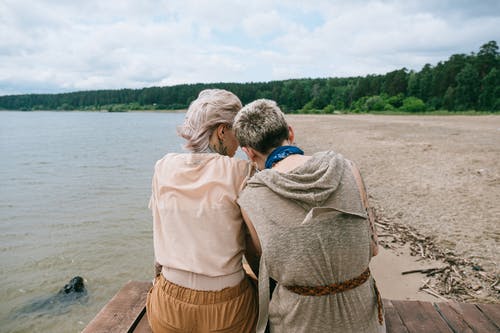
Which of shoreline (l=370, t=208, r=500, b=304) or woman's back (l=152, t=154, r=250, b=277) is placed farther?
shoreline (l=370, t=208, r=500, b=304)

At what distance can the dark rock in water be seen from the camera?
5.38 m

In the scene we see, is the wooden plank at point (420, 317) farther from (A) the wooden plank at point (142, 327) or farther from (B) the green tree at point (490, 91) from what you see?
(B) the green tree at point (490, 91)

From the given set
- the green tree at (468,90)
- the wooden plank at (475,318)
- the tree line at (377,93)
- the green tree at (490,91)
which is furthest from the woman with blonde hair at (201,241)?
the green tree at (468,90)

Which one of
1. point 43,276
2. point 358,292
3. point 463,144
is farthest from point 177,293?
point 463,144

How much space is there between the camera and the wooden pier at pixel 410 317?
2480mm

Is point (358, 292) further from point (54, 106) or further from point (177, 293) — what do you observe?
point (54, 106)

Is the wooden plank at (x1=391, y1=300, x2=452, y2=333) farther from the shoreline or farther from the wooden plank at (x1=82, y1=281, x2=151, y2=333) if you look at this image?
the wooden plank at (x1=82, y1=281, x2=151, y2=333)

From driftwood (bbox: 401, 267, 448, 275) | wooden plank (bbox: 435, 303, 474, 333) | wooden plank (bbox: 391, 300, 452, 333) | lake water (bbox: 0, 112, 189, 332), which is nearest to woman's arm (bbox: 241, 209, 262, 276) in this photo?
wooden plank (bbox: 391, 300, 452, 333)

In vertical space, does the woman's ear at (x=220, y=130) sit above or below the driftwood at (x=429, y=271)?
above

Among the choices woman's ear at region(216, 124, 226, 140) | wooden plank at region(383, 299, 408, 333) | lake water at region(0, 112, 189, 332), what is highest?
woman's ear at region(216, 124, 226, 140)

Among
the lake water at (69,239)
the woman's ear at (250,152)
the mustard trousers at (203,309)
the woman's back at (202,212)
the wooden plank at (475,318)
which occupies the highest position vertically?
the woman's ear at (250,152)

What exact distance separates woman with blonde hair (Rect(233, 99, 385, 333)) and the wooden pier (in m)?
0.98

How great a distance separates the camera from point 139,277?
6.34 meters

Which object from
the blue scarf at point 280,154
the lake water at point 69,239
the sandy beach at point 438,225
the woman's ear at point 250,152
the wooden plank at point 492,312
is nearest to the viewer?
the blue scarf at point 280,154
